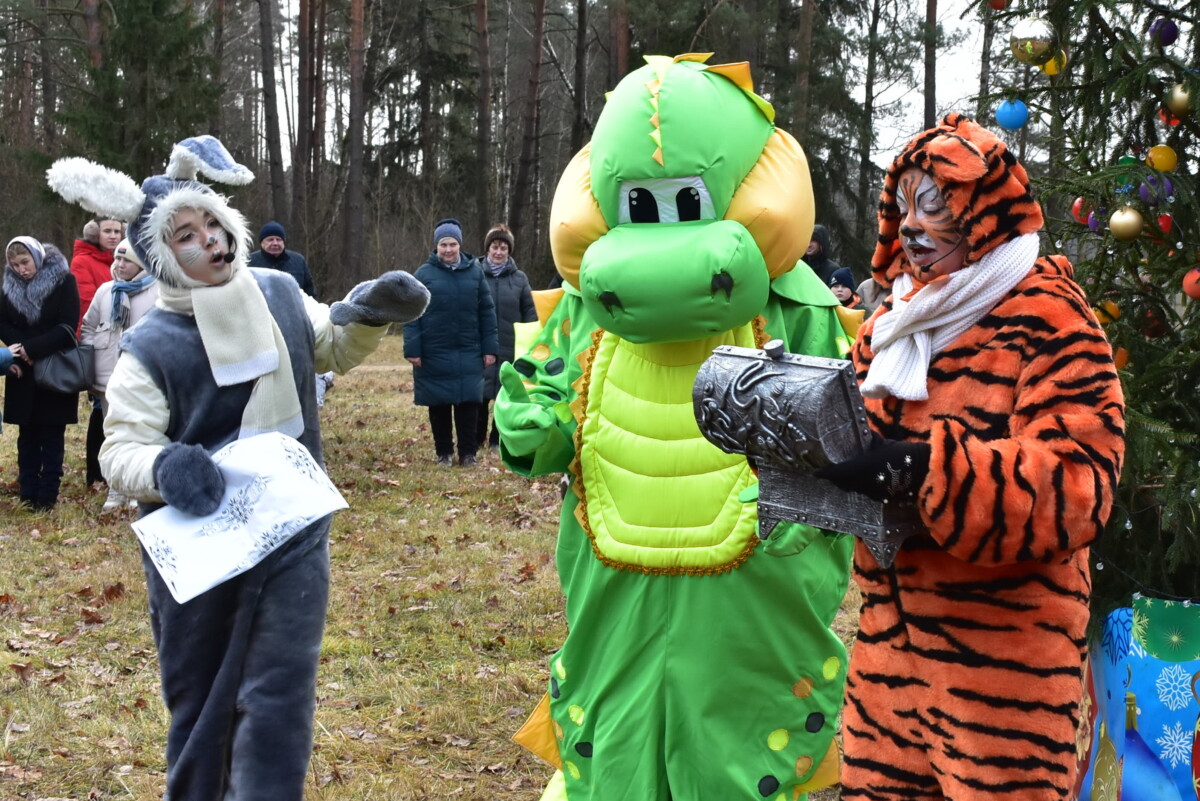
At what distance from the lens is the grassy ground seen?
184 inches

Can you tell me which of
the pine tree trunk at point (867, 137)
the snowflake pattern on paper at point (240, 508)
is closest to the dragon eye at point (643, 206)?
the snowflake pattern on paper at point (240, 508)

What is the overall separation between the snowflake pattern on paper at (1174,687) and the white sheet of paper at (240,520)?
2.39 m

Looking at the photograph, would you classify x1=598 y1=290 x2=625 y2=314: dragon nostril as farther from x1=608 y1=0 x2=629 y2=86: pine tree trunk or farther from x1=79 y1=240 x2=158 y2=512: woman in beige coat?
x1=608 y1=0 x2=629 y2=86: pine tree trunk

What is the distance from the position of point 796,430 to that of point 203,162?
2242 mm

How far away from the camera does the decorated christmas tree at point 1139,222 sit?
11.6 feet

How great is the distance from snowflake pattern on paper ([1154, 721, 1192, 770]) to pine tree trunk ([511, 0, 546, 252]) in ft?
62.9

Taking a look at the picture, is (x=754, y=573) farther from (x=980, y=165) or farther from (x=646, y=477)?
(x=980, y=165)

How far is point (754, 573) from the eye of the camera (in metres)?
3.39

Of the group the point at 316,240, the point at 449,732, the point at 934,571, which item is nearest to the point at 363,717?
the point at 449,732

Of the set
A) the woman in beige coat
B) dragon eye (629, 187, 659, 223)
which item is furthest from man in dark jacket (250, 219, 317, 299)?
dragon eye (629, 187, 659, 223)

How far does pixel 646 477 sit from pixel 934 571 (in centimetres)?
116

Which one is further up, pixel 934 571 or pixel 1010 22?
pixel 1010 22

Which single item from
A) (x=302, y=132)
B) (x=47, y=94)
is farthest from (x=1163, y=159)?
(x=47, y=94)

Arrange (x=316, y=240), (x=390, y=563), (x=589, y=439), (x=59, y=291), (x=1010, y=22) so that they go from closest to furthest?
(x=589, y=439)
(x=1010, y=22)
(x=390, y=563)
(x=59, y=291)
(x=316, y=240)
